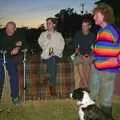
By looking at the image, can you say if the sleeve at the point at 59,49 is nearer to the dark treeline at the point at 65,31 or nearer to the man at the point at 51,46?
the man at the point at 51,46

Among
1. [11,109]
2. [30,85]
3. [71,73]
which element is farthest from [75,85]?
[11,109]

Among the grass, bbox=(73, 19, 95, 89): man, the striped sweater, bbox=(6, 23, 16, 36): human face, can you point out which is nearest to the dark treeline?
bbox=(73, 19, 95, 89): man

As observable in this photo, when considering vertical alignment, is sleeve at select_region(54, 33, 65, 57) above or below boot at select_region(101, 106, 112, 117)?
above

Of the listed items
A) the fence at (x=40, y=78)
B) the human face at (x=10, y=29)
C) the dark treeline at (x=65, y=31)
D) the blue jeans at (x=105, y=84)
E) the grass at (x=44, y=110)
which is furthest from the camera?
the dark treeline at (x=65, y=31)

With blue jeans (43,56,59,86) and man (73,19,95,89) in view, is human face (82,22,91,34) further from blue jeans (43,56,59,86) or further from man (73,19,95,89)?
blue jeans (43,56,59,86)

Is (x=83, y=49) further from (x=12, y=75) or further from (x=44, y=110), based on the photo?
(x=44, y=110)

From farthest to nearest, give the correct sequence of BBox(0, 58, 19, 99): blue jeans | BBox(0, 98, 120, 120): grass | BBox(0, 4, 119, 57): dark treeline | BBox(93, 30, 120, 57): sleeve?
BBox(0, 4, 119, 57): dark treeline → BBox(0, 58, 19, 99): blue jeans → BBox(0, 98, 120, 120): grass → BBox(93, 30, 120, 57): sleeve

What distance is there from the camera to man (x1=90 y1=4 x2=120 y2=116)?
24.5ft

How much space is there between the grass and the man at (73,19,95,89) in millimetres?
813

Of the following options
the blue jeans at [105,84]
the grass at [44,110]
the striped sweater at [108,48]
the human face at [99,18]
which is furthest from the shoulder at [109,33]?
the grass at [44,110]

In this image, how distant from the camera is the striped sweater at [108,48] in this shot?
24.5 feet

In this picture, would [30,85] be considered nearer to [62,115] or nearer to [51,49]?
[51,49]

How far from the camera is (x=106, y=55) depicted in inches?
295

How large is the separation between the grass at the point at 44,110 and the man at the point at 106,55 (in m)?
1.55
